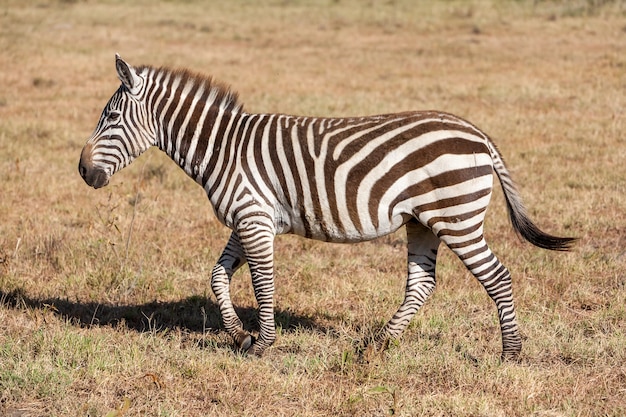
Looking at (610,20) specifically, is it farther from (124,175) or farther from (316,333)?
Result: (316,333)

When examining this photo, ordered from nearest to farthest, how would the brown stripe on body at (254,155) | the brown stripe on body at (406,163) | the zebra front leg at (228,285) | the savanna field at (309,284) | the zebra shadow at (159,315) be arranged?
the savanna field at (309,284) < the brown stripe on body at (406,163) < the brown stripe on body at (254,155) < the zebra front leg at (228,285) < the zebra shadow at (159,315)

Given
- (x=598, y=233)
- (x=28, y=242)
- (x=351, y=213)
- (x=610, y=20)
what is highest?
(x=610, y=20)

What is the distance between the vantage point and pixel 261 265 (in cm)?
575

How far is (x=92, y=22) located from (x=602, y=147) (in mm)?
20140

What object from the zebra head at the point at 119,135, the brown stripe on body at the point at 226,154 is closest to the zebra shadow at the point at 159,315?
the zebra head at the point at 119,135

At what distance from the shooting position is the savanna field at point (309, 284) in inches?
195

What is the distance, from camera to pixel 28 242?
8242 mm

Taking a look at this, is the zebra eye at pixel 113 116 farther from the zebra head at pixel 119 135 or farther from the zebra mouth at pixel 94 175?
the zebra mouth at pixel 94 175

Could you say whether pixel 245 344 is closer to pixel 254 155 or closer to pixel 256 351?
pixel 256 351

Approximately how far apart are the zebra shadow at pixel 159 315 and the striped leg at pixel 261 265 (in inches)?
17.9

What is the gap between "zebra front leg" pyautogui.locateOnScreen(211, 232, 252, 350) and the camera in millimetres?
6105

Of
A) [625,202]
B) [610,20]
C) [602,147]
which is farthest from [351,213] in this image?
[610,20]

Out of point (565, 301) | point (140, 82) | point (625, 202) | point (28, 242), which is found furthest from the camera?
point (625, 202)

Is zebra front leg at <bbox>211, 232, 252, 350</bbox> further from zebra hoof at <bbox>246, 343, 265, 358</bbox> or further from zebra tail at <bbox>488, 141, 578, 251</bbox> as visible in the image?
zebra tail at <bbox>488, 141, 578, 251</bbox>
